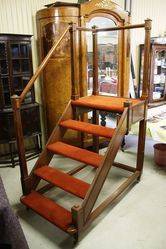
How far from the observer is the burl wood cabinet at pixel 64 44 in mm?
3087

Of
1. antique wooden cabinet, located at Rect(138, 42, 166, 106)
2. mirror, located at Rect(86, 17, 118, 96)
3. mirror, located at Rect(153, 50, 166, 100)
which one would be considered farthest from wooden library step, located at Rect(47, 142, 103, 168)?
mirror, located at Rect(153, 50, 166, 100)

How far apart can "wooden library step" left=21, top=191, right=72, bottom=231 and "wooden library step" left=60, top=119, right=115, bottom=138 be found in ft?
2.61

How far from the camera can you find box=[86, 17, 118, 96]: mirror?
3.43 meters

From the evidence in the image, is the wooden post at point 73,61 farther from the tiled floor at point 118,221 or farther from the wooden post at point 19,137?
the tiled floor at point 118,221

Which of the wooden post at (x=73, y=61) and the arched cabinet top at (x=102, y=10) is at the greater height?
the arched cabinet top at (x=102, y=10)

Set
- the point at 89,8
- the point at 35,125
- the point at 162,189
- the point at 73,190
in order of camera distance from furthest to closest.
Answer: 1. the point at 35,125
2. the point at 89,8
3. the point at 162,189
4. the point at 73,190

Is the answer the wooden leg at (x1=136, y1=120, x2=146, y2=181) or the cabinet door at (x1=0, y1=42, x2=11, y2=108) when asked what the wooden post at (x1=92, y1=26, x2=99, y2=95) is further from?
the cabinet door at (x1=0, y1=42, x2=11, y2=108)

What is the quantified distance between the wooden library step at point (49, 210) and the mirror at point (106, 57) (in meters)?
1.87

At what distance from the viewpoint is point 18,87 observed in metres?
3.28

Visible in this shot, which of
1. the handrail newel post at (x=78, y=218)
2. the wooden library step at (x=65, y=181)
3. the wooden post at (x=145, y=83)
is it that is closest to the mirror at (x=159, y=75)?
the wooden post at (x=145, y=83)

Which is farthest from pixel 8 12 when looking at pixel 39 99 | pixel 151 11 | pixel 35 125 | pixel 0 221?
pixel 151 11

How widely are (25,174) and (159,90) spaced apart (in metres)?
4.75

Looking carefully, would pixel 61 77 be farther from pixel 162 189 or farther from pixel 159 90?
pixel 159 90

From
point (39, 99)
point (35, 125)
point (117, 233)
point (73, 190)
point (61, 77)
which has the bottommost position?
point (117, 233)
